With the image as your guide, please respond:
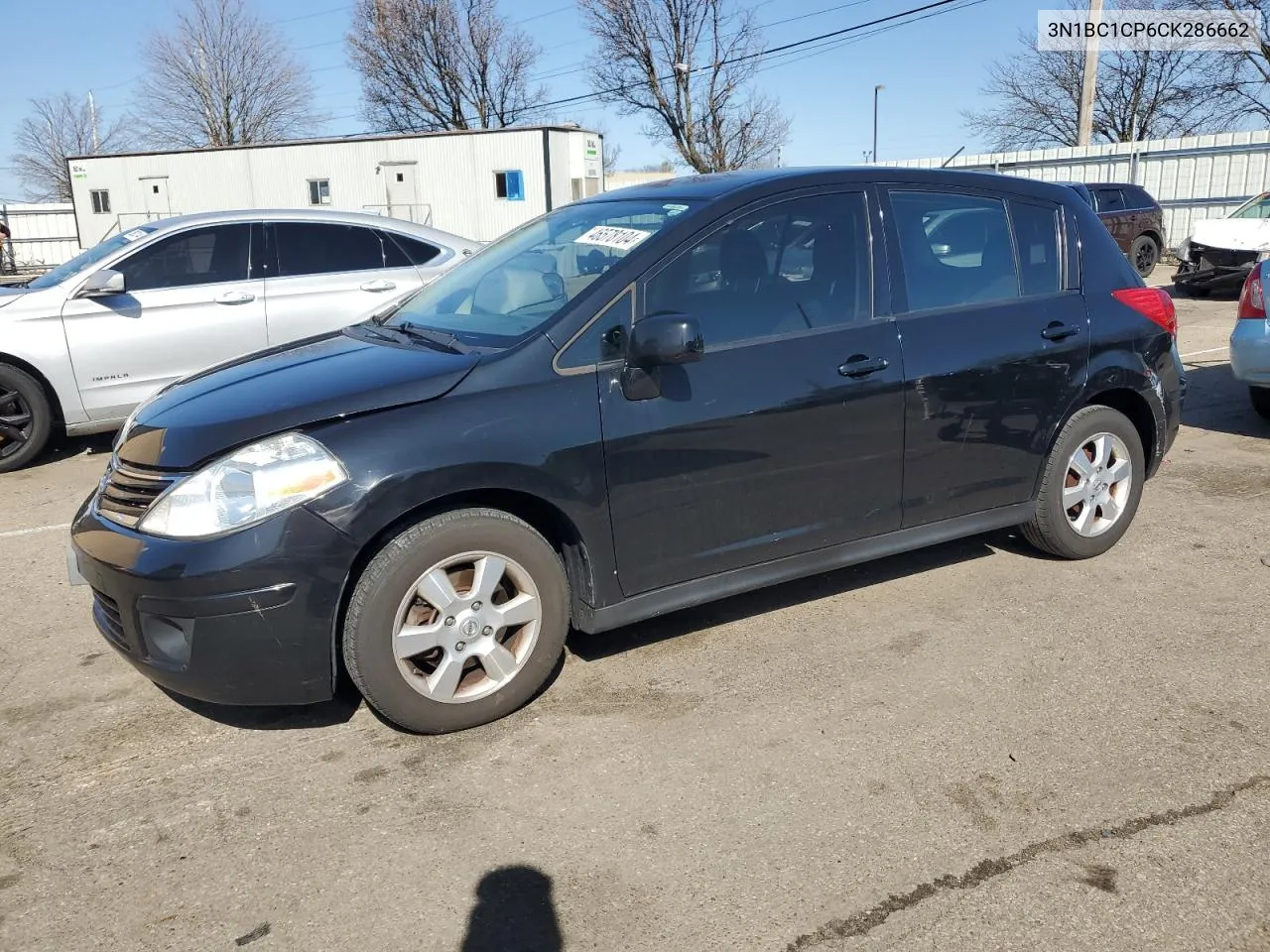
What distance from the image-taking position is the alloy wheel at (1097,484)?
178 inches

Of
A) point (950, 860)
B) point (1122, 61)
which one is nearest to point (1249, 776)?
point (950, 860)

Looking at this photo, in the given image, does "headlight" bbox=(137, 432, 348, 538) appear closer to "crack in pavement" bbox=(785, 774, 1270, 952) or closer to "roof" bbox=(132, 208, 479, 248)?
"crack in pavement" bbox=(785, 774, 1270, 952)

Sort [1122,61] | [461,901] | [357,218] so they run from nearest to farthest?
[461,901] → [357,218] → [1122,61]

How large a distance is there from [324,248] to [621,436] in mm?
4875

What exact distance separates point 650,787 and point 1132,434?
9.88ft

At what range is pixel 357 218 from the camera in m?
7.48

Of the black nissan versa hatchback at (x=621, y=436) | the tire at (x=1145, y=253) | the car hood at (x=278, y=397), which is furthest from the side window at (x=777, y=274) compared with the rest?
the tire at (x=1145, y=253)

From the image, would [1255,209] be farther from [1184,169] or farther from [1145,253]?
[1184,169]

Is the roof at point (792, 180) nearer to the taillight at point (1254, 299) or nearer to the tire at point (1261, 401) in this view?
the taillight at point (1254, 299)

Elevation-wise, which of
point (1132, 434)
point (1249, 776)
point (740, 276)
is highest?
point (740, 276)

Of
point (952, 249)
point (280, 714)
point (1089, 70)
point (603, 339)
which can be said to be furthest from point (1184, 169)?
point (280, 714)

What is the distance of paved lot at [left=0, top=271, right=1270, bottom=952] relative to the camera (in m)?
2.40

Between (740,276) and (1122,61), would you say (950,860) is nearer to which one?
(740,276)

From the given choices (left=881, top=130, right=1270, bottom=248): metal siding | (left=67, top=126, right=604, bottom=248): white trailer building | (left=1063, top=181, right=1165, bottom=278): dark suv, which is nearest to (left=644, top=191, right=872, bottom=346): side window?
(left=1063, top=181, right=1165, bottom=278): dark suv
